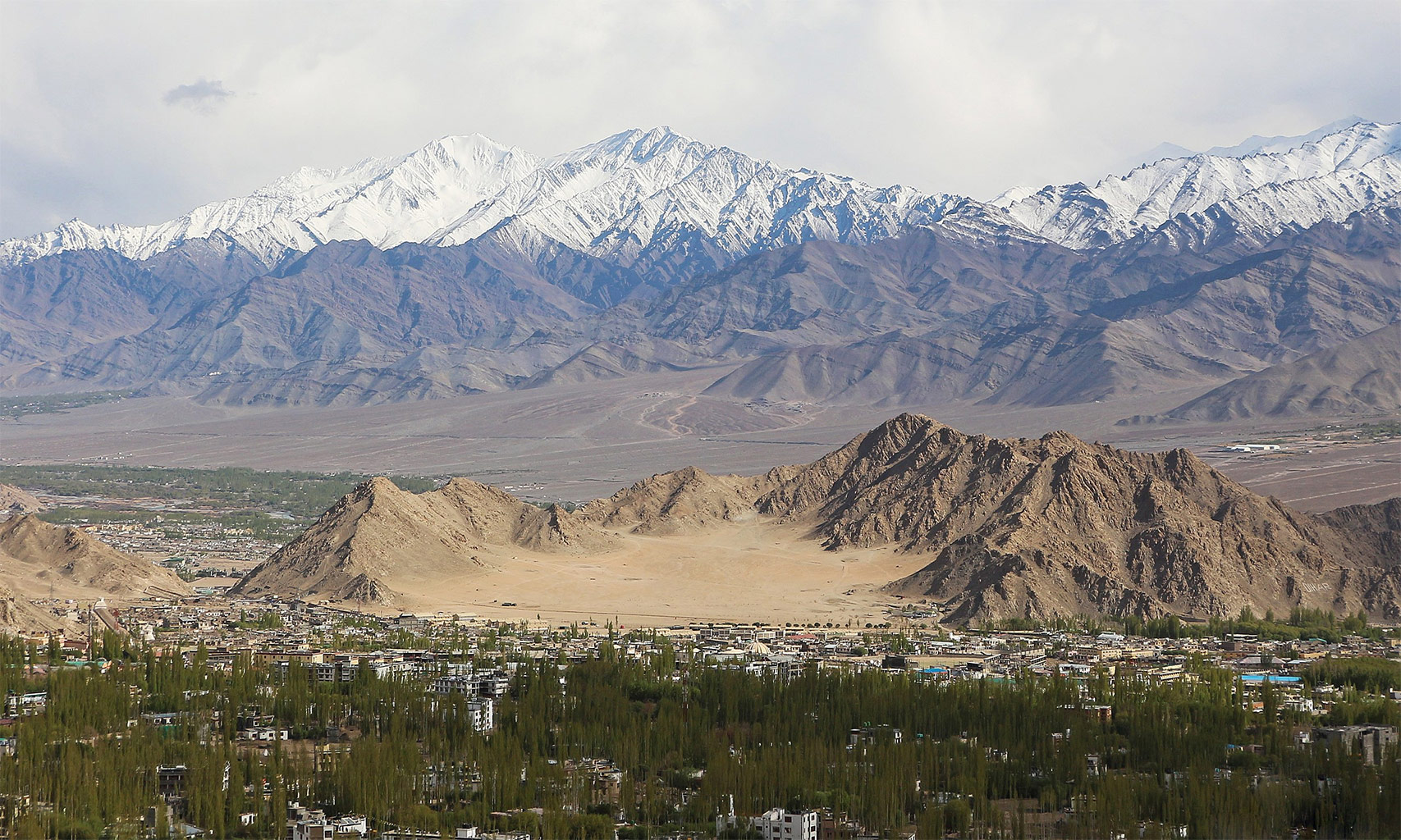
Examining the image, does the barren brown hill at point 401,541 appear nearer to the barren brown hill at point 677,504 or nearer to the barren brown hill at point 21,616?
the barren brown hill at point 677,504

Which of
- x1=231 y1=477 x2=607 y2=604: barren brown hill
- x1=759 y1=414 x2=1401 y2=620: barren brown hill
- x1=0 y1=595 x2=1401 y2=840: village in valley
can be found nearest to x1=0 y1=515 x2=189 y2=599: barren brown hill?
x1=0 y1=595 x2=1401 y2=840: village in valley

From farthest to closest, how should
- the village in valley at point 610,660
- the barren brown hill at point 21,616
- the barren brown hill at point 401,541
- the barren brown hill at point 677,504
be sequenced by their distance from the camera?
the barren brown hill at point 677,504, the barren brown hill at point 401,541, the barren brown hill at point 21,616, the village in valley at point 610,660

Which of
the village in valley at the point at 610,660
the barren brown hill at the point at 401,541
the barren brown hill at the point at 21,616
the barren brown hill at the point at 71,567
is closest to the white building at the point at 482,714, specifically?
the village in valley at the point at 610,660

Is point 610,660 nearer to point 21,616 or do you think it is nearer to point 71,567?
point 21,616

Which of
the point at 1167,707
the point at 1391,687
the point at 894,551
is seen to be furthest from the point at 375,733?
the point at 894,551

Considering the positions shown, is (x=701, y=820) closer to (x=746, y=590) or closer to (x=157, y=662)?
(x=157, y=662)

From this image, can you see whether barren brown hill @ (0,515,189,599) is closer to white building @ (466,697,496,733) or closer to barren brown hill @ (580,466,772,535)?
barren brown hill @ (580,466,772,535)

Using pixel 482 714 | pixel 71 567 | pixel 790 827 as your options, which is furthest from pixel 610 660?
pixel 71 567
